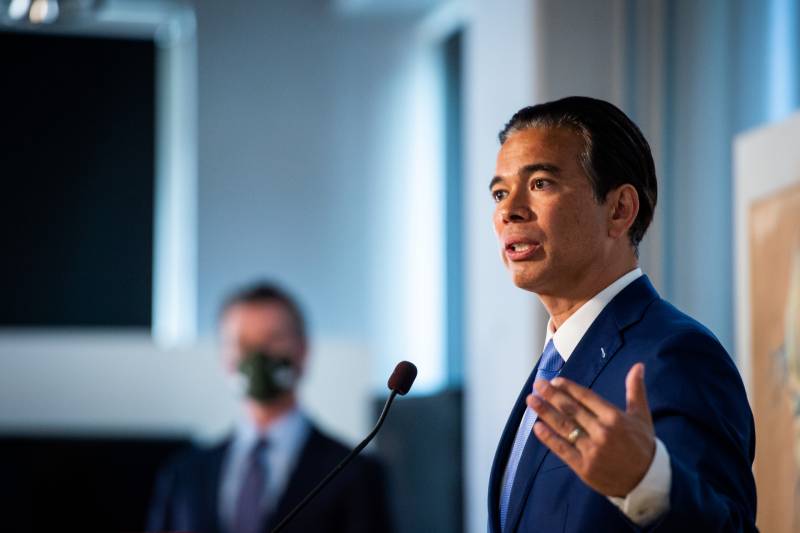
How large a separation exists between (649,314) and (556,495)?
1.01 feet

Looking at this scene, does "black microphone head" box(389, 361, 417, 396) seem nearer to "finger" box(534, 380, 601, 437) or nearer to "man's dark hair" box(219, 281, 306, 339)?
"finger" box(534, 380, 601, 437)

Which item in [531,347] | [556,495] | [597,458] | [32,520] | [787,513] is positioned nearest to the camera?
[597,458]

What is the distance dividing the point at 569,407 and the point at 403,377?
0.44m

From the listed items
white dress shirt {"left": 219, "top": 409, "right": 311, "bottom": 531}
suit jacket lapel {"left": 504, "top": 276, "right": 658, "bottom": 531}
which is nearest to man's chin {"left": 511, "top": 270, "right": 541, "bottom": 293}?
suit jacket lapel {"left": 504, "top": 276, "right": 658, "bottom": 531}

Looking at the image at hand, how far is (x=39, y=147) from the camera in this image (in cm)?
668

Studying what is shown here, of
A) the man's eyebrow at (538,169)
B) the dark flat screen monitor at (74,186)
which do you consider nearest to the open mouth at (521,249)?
the man's eyebrow at (538,169)

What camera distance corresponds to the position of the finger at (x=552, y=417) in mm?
1540

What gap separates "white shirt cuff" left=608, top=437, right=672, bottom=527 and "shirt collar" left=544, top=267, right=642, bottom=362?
435 millimetres

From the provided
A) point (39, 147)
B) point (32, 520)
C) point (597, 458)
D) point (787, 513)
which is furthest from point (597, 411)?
point (39, 147)

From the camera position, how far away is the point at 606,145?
78.2 inches

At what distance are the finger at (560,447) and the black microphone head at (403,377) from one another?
1.34 ft

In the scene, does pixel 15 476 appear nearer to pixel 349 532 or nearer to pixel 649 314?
pixel 349 532

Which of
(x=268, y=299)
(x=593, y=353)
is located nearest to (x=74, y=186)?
(x=268, y=299)

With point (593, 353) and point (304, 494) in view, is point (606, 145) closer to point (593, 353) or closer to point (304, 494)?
point (593, 353)
